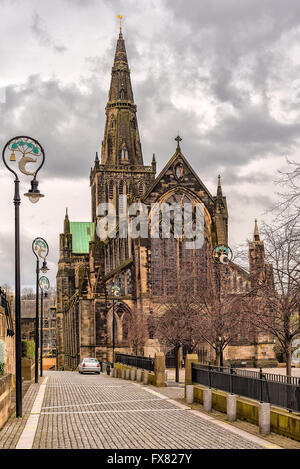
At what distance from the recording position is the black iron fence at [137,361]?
108 feet

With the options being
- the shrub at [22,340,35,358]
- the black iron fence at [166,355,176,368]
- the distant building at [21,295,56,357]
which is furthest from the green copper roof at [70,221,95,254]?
the shrub at [22,340,35,358]

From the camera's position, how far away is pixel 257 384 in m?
16.5

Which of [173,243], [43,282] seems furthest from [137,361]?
[173,243]

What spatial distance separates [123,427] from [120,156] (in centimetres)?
7338

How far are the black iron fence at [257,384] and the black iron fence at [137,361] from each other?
34.1ft

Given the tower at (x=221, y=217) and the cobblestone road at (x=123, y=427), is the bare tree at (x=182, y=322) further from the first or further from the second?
the tower at (x=221, y=217)

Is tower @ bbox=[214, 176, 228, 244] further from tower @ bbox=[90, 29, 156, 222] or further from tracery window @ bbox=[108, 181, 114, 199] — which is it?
tracery window @ bbox=[108, 181, 114, 199]

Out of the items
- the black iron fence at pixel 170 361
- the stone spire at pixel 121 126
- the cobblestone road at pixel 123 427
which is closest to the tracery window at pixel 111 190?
the stone spire at pixel 121 126

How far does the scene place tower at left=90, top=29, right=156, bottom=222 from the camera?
8725cm

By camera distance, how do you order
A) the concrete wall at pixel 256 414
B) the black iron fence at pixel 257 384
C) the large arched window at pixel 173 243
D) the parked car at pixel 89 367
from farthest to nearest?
1. the large arched window at pixel 173 243
2. the parked car at pixel 89 367
3. the black iron fence at pixel 257 384
4. the concrete wall at pixel 256 414

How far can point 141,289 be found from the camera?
57.4 metres
